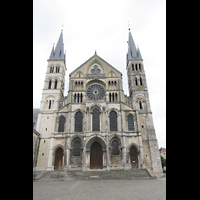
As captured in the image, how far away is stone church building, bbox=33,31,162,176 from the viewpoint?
26766 millimetres

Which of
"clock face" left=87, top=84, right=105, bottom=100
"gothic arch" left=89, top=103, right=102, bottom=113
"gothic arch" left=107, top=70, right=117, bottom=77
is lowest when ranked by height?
"gothic arch" left=89, top=103, right=102, bottom=113

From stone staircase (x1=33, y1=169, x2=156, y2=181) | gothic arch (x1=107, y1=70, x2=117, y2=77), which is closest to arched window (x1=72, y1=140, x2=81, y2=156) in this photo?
stone staircase (x1=33, y1=169, x2=156, y2=181)

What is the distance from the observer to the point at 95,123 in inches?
1154

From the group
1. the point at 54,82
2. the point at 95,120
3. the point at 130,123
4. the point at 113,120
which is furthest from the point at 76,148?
the point at 54,82

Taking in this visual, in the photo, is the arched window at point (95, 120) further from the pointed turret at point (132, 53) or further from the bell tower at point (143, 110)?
the pointed turret at point (132, 53)

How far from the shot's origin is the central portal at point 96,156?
90.2ft

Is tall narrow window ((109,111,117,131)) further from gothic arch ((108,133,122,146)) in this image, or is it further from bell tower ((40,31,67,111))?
bell tower ((40,31,67,111))

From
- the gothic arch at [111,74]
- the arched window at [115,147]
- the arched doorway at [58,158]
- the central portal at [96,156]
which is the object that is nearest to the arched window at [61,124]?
the arched doorway at [58,158]

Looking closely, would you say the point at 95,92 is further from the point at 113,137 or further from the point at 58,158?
the point at 58,158
